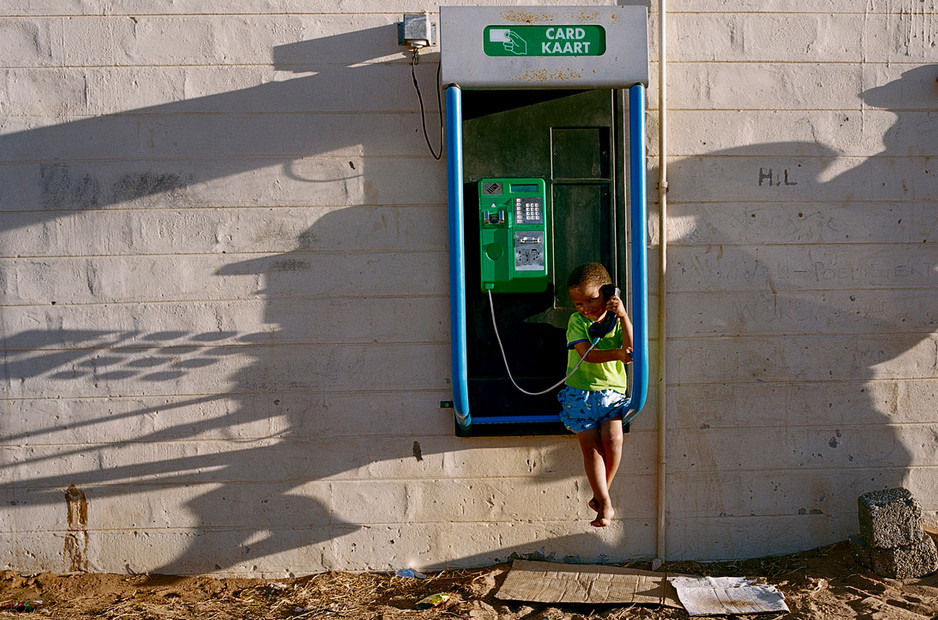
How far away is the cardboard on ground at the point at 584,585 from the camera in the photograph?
3.06 metres

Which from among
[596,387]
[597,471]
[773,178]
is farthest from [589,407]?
[773,178]

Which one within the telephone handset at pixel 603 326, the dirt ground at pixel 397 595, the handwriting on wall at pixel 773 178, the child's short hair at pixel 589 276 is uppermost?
the handwriting on wall at pixel 773 178

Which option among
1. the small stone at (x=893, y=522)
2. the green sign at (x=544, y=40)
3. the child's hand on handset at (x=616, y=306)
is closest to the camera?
the green sign at (x=544, y=40)

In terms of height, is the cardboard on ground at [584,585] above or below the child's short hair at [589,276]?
below

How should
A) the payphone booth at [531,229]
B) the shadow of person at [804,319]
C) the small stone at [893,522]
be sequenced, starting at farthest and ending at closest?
the shadow of person at [804,319], the small stone at [893,522], the payphone booth at [531,229]

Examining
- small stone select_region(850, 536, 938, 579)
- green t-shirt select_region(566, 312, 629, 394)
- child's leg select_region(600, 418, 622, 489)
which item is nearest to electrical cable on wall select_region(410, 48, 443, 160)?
green t-shirt select_region(566, 312, 629, 394)

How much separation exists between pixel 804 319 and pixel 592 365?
Answer: 1.09 m

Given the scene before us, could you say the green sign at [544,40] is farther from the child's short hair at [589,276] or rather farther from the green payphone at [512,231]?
the child's short hair at [589,276]

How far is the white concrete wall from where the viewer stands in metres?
3.27

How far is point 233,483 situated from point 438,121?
187 cm

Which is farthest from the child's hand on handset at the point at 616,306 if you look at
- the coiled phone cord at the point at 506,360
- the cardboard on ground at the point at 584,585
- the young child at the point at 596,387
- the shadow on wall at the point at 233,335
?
the cardboard on ground at the point at 584,585

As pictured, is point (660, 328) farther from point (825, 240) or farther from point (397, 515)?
point (397, 515)

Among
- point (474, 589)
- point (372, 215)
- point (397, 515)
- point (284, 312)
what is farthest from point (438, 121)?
point (474, 589)

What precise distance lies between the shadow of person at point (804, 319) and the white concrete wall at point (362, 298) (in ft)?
0.04
